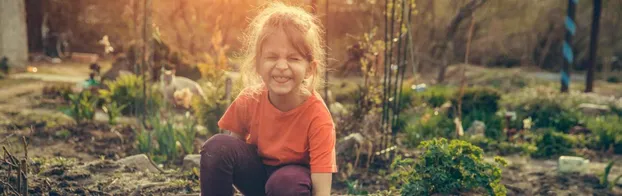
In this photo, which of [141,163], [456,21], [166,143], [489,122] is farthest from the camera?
[456,21]

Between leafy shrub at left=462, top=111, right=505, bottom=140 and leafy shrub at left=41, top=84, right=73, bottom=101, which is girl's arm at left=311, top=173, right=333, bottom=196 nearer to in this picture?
leafy shrub at left=462, top=111, right=505, bottom=140

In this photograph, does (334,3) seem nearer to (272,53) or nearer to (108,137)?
(108,137)

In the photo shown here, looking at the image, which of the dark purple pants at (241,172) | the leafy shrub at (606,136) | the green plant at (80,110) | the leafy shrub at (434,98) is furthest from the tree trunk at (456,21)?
the green plant at (80,110)

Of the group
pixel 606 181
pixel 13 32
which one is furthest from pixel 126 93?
pixel 13 32

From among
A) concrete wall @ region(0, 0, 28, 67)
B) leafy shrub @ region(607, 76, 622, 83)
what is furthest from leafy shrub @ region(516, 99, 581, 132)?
concrete wall @ region(0, 0, 28, 67)

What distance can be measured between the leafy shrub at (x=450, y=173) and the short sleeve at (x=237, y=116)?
686 mm

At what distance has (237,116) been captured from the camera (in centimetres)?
283

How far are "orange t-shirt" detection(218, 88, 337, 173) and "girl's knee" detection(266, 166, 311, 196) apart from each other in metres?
0.05

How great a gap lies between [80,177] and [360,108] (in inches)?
77.0

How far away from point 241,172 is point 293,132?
27cm

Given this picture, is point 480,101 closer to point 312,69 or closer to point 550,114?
point 550,114

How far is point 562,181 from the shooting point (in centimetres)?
428

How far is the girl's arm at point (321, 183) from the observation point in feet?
8.32

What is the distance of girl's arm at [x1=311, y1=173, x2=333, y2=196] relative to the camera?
2537mm
